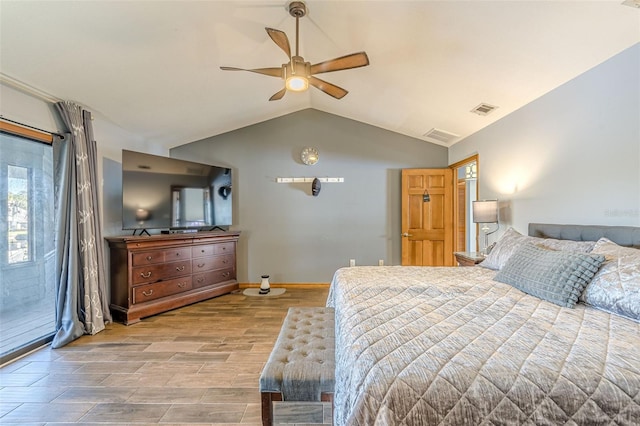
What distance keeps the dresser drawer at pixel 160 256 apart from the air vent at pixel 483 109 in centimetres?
407

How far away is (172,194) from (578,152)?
4513 millimetres

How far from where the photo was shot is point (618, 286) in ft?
4.78

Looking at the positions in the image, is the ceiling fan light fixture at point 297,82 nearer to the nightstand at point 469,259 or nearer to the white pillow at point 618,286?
the white pillow at point 618,286

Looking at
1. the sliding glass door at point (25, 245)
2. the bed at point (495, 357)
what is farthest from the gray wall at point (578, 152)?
the sliding glass door at point (25, 245)

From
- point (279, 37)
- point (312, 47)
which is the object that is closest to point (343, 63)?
point (279, 37)

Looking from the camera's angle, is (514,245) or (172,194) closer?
(514,245)

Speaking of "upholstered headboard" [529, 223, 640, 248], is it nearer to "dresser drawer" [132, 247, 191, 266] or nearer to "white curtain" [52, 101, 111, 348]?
"dresser drawer" [132, 247, 191, 266]

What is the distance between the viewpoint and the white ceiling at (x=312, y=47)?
198 centimetres

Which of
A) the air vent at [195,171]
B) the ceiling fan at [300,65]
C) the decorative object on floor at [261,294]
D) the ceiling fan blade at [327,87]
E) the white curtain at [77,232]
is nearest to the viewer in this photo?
the ceiling fan at [300,65]

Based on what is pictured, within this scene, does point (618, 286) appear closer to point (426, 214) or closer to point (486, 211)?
point (486, 211)

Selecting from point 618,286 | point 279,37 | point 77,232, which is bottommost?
point 618,286

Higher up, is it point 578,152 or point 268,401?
point 578,152

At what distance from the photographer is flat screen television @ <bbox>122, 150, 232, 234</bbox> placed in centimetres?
354

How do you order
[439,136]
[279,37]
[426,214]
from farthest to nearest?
1. [426,214]
2. [439,136]
3. [279,37]
